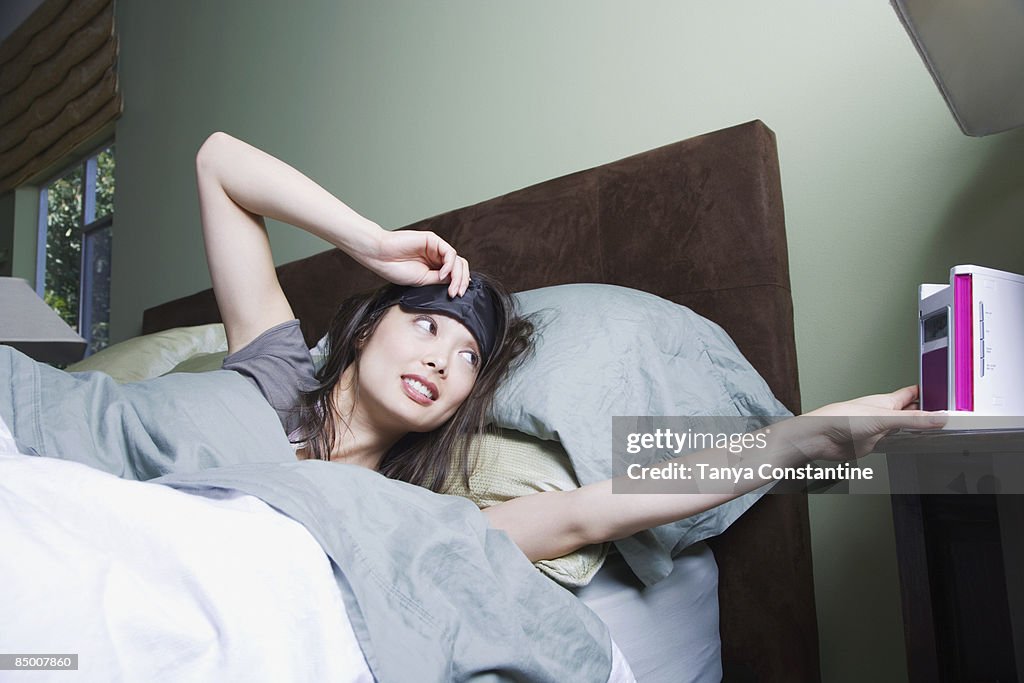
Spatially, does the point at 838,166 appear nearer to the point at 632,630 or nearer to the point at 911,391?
the point at 911,391

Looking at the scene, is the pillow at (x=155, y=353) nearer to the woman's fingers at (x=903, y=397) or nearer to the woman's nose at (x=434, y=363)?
the woman's nose at (x=434, y=363)

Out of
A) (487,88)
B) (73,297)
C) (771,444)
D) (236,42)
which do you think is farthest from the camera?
(73,297)

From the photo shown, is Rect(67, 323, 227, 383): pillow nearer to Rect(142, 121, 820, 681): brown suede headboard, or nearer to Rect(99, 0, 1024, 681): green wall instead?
Rect(99, 0, 1024, 681): green wall

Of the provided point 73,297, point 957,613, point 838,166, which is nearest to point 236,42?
point 73,297

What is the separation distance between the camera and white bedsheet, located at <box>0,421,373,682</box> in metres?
0.49

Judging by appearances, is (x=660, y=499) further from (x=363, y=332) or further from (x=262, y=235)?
(x=262, y=235)

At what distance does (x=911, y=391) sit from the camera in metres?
0.99

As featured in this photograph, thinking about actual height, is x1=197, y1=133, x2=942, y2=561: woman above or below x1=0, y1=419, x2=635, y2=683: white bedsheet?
above

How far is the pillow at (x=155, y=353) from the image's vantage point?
2.05m

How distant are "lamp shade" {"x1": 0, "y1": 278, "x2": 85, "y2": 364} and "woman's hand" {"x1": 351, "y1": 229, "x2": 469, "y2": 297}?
1.17 m

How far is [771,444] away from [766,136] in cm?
67

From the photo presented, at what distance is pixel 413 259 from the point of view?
128cm

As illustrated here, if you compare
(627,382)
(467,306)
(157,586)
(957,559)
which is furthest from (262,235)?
(957,559)

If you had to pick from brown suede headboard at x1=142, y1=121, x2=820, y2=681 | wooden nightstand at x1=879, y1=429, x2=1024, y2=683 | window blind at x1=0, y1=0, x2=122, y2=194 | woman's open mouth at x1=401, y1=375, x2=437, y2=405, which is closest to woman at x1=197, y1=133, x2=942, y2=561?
woman's open mouth at x1=401, y1=375, x2=437, y2=405
